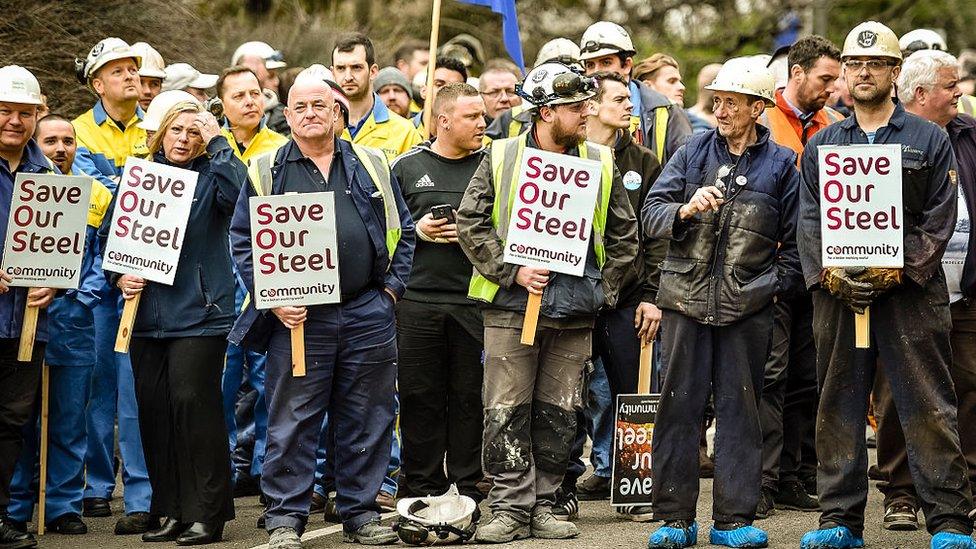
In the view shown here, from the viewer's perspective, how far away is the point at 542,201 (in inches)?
355

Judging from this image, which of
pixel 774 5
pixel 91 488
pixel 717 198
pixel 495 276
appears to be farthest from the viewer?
pixel 774 5

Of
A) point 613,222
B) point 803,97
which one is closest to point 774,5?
point 803,97

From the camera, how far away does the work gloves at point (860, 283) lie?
8.42 metres

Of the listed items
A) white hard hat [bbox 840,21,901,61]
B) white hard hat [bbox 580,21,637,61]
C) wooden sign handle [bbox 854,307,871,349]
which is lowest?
wooden sign handle [bbox 854,307,871,349]

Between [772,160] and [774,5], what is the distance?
63.1 ft

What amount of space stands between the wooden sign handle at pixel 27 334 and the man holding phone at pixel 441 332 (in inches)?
85.7

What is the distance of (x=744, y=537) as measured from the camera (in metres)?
8.73

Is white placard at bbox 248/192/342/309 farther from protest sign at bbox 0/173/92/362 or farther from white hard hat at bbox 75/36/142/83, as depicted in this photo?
white hard hat at bbox 75/36/142/83

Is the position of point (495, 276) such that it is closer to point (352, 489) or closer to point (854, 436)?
point (352, 489)

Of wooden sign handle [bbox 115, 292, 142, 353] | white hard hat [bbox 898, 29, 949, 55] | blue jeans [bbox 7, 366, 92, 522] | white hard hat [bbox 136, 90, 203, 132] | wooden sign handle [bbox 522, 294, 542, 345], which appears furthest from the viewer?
white hard hat [bbox 898, 29, 949, 55]

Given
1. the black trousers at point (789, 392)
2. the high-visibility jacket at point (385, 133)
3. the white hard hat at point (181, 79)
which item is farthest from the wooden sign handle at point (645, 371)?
the white hard hat at point (181, 79)

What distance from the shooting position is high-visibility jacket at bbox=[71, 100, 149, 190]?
35.6ft

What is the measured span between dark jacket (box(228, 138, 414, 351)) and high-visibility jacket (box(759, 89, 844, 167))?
2.57m

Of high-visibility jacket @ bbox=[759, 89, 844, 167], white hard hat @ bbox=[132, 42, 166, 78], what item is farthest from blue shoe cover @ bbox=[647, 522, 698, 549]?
white hard hat @ bbox=[132, 42, 166, 78]
